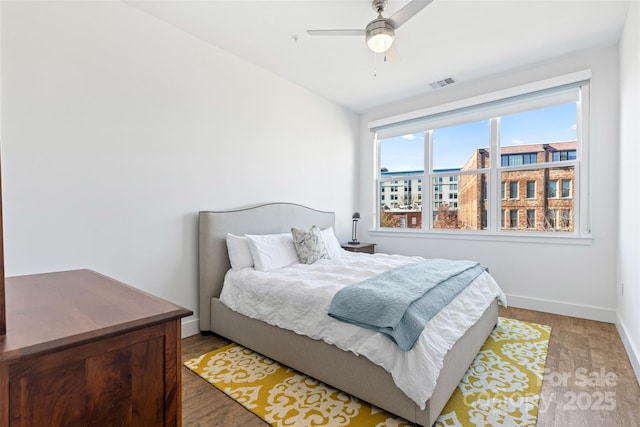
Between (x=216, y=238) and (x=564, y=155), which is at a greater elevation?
(x=564, y=155)

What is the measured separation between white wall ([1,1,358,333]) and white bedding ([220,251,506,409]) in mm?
774

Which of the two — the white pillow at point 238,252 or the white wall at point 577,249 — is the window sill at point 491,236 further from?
the white pillow at point 238,252

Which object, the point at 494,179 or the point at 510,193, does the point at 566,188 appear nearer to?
the point at 510,193

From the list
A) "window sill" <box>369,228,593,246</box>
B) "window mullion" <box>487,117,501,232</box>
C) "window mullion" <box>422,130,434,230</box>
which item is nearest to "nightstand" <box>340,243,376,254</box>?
"window sill" <box>369,228,593,246</box>

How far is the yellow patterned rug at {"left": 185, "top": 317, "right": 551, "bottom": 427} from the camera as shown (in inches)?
67.0

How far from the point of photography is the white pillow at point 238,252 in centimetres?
287

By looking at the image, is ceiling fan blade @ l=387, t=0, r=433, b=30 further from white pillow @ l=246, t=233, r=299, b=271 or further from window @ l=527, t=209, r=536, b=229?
window @ l=527, t=209, r=536, b=229

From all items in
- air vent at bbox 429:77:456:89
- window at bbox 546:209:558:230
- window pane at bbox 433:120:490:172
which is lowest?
window at bbox 546:209:558:230

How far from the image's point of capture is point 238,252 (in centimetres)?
289

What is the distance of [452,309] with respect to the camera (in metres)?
2.01

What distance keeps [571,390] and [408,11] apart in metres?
2.68

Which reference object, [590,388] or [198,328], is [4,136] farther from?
[590,388]

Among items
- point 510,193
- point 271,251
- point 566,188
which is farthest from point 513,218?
point 271,251

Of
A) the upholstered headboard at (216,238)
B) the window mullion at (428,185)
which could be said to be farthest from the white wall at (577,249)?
the upholstered headboard at (216,238)
